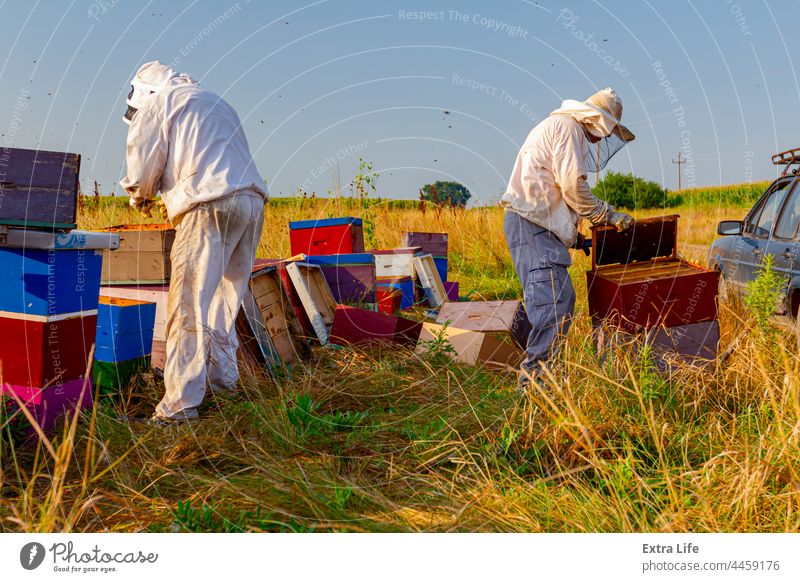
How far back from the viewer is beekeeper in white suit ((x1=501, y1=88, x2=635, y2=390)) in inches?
203

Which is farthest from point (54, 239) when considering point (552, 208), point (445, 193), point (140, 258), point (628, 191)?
point (628, 191)

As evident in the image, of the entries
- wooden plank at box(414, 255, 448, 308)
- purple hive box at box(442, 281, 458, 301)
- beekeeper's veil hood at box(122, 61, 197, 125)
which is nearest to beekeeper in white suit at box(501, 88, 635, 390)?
beekeeper's veil hood at box(122, 61, 197, 125)

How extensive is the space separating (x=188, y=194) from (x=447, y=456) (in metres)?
2.38

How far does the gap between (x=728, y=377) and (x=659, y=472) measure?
130 centimetres

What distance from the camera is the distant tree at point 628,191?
2854 centimetres

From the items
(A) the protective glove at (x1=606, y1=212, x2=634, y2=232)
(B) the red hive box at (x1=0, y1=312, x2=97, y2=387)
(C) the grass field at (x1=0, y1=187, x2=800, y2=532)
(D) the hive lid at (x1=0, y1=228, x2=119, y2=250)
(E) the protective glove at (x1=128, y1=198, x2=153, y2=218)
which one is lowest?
(C) the grass field at (x1=0, y1=187, x2=800, y2=532)

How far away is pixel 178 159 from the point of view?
15.8 ft

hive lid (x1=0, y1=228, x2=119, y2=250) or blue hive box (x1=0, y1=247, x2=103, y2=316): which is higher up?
hive lid (x1=0, y1=228, x2=119, y2=250)

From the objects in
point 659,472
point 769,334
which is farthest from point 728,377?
point 659,472

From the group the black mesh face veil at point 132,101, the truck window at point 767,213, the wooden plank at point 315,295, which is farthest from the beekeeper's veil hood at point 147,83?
the truck window at point 767,213

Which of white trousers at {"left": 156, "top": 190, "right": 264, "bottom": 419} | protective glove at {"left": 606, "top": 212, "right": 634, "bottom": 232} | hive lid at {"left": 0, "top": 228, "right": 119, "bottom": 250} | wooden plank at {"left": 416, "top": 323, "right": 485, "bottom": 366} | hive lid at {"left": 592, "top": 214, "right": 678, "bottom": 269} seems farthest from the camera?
wooden plank at {"left": 416, "top": 323, "right": 485, "bottom": 366}

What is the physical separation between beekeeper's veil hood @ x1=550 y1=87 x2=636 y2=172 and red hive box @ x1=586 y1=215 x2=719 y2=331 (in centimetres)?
60

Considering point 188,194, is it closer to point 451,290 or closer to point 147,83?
point 147,83

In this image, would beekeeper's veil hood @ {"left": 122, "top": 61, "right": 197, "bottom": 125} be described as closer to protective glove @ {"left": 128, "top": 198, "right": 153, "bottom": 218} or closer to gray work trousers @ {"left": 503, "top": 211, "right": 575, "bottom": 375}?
protective glove @ {"left": 128, "top": 198, "right": 153, "bottom": 218}
